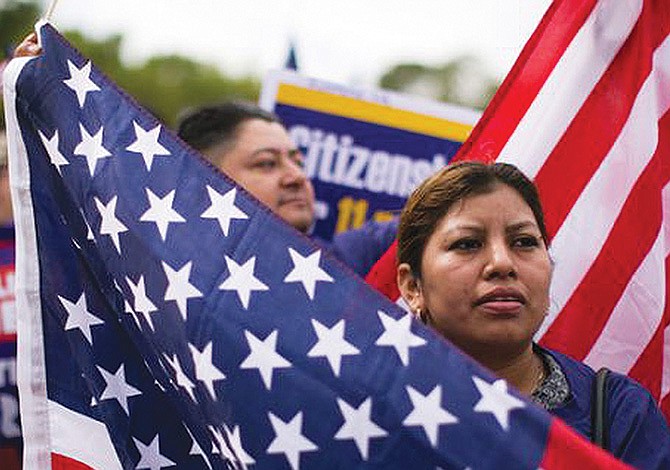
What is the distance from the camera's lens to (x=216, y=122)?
5293 mm

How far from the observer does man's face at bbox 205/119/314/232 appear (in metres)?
5.06

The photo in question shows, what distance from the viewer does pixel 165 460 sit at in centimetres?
310

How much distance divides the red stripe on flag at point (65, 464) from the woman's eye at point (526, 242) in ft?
3.68

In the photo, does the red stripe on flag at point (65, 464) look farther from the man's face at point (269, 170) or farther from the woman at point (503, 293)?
the man's face at point (269, 170)

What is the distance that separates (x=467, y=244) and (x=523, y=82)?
1.07m

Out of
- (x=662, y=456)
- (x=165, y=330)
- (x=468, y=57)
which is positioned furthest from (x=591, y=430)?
(x=468, y=57)

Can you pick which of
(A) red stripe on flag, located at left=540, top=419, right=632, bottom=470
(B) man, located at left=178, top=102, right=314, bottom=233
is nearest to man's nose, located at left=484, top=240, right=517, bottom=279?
(A) red stripe on flag, located at left=540, top=419, right=632, bottom=470

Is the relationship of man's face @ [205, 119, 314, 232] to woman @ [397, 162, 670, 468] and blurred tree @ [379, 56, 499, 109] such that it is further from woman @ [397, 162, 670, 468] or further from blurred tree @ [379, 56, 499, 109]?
blurred tree @ [379, 56, 499, 109]

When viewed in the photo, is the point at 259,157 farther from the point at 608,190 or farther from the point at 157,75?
the point at 157,75

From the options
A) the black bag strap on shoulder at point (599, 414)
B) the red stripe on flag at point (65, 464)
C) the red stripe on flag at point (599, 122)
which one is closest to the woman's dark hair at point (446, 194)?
the black bag strap on shoulder at point (599, 414)

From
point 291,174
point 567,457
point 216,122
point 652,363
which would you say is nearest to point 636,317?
point 652,363

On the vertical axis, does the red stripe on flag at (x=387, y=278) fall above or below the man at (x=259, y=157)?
above

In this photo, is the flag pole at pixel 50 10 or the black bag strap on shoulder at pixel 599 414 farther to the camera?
the flag pole at pixel 50 10

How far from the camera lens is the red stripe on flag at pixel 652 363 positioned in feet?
11.8
